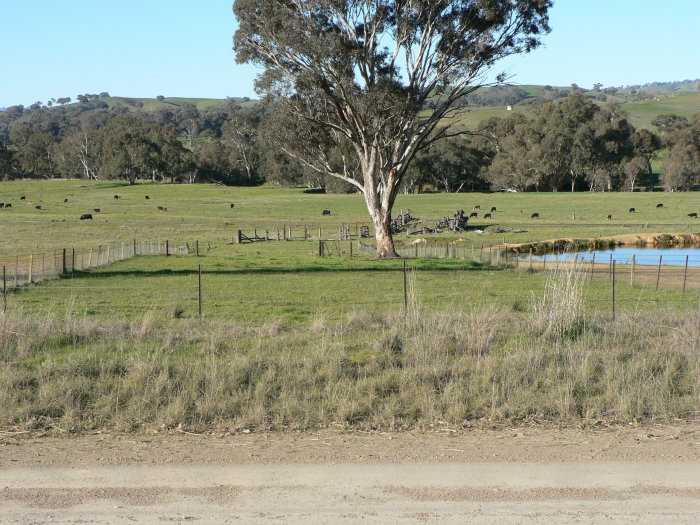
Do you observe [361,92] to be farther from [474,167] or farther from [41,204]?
[474,167]

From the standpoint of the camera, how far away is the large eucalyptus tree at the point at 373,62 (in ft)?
121

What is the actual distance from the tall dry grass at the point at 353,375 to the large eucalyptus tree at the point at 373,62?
25152mm

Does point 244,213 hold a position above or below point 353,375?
below

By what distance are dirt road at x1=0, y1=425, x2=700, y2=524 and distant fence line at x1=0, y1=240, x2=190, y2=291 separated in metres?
16.3

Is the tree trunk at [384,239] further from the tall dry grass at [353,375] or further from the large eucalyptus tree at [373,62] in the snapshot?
the tall dry grass at [353,375]

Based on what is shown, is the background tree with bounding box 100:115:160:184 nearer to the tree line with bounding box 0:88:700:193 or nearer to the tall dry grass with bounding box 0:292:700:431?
the tree line with bounding box 0:88:700:193

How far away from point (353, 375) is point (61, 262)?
30636 millimetres

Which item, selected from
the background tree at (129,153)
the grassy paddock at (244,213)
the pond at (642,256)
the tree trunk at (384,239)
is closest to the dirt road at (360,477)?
the pond at (642,256)

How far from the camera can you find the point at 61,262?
37.8 m

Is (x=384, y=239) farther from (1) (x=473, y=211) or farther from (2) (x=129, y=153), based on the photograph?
(2) (x=129, y=153)

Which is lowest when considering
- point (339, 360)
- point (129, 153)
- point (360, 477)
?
point (360, 477)

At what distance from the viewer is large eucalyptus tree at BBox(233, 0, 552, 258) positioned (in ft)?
121

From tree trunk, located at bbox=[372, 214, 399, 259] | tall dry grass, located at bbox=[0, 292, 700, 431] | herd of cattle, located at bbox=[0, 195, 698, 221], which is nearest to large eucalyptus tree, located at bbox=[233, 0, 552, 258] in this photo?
tree trunk, located at bbox=[372, 214, 399, 259]

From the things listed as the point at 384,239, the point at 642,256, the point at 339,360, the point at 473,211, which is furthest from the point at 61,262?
the point at 473,211
